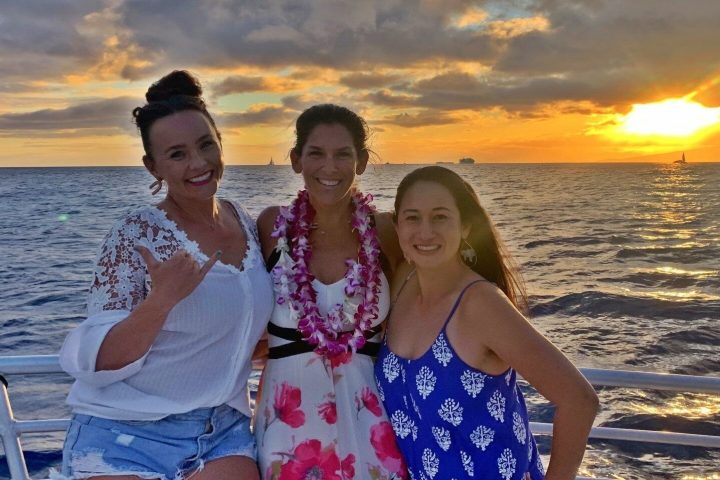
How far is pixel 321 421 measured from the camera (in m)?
3.15

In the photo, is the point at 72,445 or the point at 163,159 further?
the point at 163,159

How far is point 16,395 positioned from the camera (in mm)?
9414

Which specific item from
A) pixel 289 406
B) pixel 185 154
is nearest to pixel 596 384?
pixel 289 406

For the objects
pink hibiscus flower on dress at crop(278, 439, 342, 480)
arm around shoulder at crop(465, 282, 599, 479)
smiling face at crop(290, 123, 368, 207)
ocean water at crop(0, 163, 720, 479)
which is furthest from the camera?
ocean water at crop(0, 163, 720, 479)

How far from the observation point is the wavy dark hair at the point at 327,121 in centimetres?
351

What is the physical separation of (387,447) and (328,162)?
140cm

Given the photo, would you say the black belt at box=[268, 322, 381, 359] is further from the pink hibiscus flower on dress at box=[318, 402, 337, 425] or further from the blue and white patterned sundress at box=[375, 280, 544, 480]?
the blue and white patterned sundress at box=[375, 280, 544, 480]

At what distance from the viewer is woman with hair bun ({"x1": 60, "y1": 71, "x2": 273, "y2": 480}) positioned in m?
2.69

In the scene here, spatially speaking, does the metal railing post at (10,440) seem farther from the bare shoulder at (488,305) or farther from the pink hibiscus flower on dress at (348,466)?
the bare shoulder at (488,305)

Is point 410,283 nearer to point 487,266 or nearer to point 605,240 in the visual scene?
point 487,266

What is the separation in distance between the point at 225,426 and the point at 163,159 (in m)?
1.23

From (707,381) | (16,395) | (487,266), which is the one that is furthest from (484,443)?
(16,395)

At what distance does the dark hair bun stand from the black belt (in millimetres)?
1186

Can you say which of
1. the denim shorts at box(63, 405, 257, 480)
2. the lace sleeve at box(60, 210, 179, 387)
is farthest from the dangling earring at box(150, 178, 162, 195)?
the denim shorts at box(63, 405, 257, 480)
